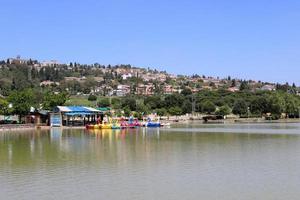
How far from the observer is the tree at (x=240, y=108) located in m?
146

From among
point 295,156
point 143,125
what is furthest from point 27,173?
point 143,125

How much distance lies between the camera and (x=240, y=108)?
146 metres

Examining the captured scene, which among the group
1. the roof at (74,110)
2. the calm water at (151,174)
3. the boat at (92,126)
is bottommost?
the calm water at (151,174)

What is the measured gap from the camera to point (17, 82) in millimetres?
186375

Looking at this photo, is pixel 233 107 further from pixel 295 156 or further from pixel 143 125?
pixel 295 156

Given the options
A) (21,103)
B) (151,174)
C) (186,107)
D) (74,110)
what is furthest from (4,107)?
(186,107)

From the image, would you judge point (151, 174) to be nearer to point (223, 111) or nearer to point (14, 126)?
point (14, 126)

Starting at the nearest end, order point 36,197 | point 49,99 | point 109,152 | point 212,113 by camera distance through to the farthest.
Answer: point 36,197, point 109,152, point 49,99, point 212,113

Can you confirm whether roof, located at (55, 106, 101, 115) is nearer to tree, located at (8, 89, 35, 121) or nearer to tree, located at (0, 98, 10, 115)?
tree, located at (8, 89, 35, 121)

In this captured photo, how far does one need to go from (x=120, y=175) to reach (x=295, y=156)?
14160mm

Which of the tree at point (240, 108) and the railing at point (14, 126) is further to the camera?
the tree at point (240, 108)

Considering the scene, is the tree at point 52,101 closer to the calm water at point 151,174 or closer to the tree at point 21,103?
the tree at point 21,103

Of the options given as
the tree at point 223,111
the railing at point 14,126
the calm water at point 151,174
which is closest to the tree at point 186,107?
the tree at point 223,111

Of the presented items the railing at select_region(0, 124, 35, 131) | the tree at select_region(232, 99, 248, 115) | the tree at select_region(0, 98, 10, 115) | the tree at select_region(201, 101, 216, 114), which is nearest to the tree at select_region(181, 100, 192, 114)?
the tree at select_region(201, 101, 216, 114)
